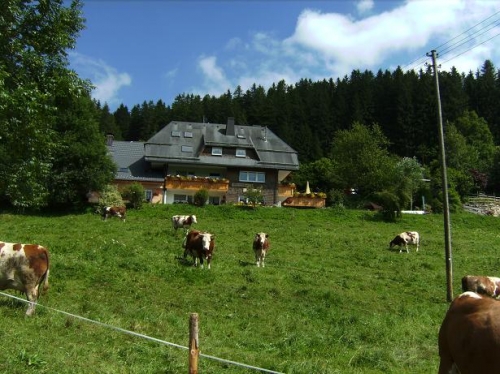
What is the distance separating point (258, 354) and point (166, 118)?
302ft

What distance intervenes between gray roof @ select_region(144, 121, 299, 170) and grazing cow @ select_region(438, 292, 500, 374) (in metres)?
43.5

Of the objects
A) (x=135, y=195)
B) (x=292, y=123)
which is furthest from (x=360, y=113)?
(x=135, y=195)

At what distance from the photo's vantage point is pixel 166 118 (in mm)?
98125

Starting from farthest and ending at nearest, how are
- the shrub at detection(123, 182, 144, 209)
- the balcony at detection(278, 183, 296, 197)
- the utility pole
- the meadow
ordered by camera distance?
the balcony at detection(278, 183, 296, 197) < the shrub at detection(123, 182, 144, 209) < the utility pole < the meadow

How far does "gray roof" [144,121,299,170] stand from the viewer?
49.9 m

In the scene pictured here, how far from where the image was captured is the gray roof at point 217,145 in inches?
1965

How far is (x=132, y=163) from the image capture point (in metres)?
51.7

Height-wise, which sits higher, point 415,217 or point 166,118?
point 166,118

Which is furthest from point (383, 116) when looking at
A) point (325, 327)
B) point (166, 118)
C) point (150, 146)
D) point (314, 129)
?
point (325, 327)

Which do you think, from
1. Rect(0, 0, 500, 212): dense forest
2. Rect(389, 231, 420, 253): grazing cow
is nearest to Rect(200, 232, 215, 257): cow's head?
Rect(0, 0, 500, 212): dense forest

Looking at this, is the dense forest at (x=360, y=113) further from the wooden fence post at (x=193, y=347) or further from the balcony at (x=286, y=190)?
the wooden fence post at (x=193, y=347)

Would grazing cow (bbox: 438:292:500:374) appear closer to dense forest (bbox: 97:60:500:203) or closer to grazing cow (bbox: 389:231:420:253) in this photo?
grazing cow (bbox: 389:231:420:253)

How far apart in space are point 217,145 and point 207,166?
255cm

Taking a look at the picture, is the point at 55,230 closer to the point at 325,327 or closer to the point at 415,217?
the point at 325,327
